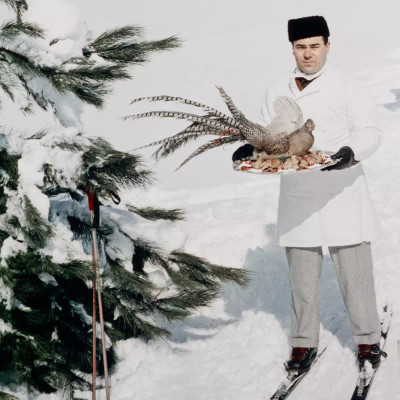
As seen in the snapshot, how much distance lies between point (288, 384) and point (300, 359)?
0.20 m

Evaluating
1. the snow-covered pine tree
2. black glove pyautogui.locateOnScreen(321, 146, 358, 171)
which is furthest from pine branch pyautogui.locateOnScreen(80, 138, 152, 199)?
black glove pyautogui.locateOnScreen(321, 146, 358, 171)

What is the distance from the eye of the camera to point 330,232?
13.4 ft

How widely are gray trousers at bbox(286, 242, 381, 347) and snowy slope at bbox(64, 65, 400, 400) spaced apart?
24 cm

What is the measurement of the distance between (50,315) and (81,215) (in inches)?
28.5

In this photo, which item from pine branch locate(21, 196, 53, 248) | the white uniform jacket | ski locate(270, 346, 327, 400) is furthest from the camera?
ski locate(270, 346, 327, 400)

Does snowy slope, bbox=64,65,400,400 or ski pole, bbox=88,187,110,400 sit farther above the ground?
ski pole, bbox=88,187,110,400

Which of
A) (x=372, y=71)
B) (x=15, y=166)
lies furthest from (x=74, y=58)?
(x=372, y=71)

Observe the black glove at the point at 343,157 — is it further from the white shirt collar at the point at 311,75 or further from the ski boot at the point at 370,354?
the ski boot at the point at 370,354

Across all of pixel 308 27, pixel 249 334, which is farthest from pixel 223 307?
pixel 308 27

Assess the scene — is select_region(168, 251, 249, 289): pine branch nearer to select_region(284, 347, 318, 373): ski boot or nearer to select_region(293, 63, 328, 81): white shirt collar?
select_region(284, 347, 318, 373): ski boot

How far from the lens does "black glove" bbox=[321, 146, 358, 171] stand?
3.70m

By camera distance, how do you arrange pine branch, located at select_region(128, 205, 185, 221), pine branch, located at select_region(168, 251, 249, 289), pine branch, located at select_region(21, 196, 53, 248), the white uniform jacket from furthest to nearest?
pine branch, located at select_region(128, 205, 185, 221) < pine branch, located at select_region(168, 251, 249, 289) < the white uniform jacket < pine branch, located at select_region(21, 196, 53, 248)

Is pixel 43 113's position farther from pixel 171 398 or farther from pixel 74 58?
pixel 171 398

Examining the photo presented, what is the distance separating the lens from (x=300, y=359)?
169 inches
